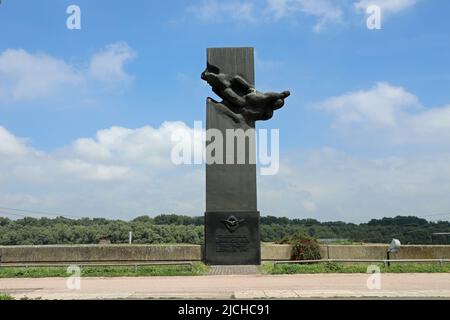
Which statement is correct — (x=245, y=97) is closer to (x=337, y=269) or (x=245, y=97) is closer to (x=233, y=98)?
(x=233, y=98)

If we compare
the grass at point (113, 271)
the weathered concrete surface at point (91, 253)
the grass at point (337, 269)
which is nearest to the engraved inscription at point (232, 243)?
the grass at point (113, 271)

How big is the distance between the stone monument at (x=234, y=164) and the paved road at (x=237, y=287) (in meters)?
2.15

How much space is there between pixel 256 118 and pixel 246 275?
17.8 ft

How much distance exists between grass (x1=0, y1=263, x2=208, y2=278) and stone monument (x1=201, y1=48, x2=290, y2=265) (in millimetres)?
1261

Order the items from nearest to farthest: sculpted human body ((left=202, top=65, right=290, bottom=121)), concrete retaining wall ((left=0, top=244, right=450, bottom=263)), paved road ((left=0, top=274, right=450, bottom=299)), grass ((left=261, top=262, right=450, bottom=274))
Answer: paved road ((left=0, top=274, right=450, bottom=299))
grass ((left=261, top=262, right=450, bottom=274))
sculpted human body ((left=202, top=65, right=290, bottom=121))
concrete retaining wall ((left=0, top=244, right=450, bottom=263))

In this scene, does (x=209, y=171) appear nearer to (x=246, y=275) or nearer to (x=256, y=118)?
(x=256, y=118)

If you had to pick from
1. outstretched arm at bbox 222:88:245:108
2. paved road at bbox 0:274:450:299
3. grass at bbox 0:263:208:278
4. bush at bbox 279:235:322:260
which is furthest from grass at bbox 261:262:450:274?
outstretched arm at bbox 222:88:245:108

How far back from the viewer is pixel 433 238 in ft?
73.8

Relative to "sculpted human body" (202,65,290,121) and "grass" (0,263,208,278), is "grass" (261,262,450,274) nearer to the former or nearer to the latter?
"grass" (0,263,208,278)

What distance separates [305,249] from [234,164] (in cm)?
372

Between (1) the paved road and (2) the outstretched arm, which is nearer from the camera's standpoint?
(1) the paved road

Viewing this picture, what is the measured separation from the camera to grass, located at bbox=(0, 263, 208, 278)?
556 inches

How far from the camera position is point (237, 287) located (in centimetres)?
1097

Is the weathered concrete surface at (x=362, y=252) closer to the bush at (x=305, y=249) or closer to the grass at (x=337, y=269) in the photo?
the bush at (x=305, y=249)
